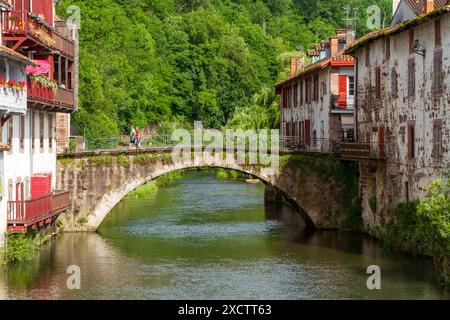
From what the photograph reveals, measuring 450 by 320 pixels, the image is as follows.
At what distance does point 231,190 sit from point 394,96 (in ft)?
130

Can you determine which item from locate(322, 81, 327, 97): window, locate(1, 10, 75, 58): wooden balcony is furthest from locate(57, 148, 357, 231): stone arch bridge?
locate(1, 10, 75, 58): wooden balcony

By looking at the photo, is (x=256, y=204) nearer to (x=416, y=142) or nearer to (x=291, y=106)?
(x=291, y=106)

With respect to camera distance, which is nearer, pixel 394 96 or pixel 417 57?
pixel 417 57

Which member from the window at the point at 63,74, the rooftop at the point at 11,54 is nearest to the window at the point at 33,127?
the window at the point at 63,74

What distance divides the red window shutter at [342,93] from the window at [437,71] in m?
18.1

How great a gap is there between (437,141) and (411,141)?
3787mm

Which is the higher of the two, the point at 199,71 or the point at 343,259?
the point at 199,71

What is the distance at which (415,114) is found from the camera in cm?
5128

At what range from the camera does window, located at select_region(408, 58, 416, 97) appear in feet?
168

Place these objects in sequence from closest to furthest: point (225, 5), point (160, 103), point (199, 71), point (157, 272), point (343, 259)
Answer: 1. point (157, 272)
2. point (343, 259)
3. point (160, 103)
4. point (199, 71)
5. point (225, 5)

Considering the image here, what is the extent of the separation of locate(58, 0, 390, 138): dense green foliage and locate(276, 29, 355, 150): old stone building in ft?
Result: 48.3

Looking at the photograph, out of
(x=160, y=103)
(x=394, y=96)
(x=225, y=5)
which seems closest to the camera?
(x=394, y=96)

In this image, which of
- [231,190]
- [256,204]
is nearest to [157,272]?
[256,204]

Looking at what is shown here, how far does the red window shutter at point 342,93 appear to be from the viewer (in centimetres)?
6631
